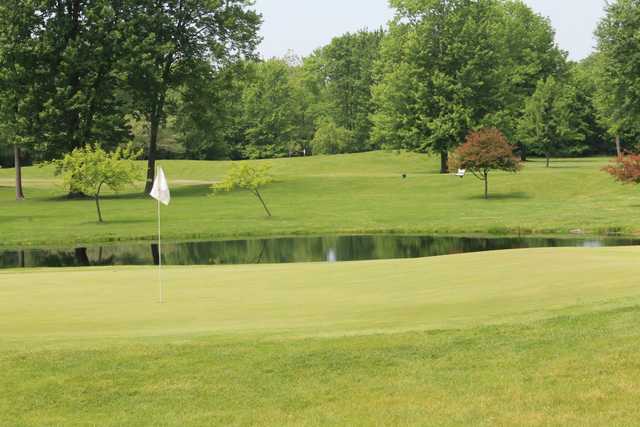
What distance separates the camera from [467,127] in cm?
7725

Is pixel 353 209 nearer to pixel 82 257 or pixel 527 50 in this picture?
pixel 82 257

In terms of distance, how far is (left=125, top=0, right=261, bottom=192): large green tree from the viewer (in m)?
68.1

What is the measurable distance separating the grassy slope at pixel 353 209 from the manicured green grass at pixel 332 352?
28.8 metres

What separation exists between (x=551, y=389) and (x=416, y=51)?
7046 centimetres

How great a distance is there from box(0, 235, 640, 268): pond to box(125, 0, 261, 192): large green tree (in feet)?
91.5

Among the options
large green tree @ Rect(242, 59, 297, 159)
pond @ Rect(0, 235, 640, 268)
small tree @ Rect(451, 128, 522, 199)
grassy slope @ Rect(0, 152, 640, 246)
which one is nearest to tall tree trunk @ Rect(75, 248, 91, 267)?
pond @ Rect(0, 235, 640, 268)

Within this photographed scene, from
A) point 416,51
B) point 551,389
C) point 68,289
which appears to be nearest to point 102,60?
point 416,51

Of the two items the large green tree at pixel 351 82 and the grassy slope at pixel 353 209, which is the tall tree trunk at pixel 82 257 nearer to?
the grassy slope at pixel 353 209

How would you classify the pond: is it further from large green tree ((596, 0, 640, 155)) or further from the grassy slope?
large green tree ((596, 0, 640, 155))

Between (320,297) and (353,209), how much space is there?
41077 millimetres

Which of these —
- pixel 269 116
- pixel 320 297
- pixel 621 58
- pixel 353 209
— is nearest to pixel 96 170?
pixel 353 209

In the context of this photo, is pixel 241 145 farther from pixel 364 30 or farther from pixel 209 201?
pixel 209 201

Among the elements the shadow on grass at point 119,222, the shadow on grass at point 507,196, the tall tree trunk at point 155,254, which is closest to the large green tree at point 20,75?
the shadow on grass at point 119,222

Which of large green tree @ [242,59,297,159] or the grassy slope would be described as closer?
the grassy slope
